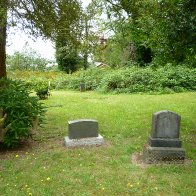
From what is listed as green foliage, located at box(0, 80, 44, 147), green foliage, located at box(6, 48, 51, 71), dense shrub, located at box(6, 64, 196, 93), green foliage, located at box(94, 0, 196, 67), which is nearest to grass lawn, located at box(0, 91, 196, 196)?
green foliage, located at box(0, 80, 44, 147)

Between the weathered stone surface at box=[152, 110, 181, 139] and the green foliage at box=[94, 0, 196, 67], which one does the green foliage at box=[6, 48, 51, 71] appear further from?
the weathered stone surface at box=[152, 110, 181, 139]

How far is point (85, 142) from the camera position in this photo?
7.63 m

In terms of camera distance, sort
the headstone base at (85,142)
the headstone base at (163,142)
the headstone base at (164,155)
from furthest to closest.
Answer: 1. the headstone base at (85,142)
2. the headstone base at (163,142)
3. the headstone base at (164,155)

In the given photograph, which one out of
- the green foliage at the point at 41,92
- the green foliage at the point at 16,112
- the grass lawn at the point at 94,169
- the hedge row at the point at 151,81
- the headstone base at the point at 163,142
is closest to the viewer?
the grass lawn at the point at 94,169

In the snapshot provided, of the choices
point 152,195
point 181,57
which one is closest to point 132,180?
Result: point 152,195

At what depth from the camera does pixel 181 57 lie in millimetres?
8922

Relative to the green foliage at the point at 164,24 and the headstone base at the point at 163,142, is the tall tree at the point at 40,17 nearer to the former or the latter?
the green foliage at the point at 164,24

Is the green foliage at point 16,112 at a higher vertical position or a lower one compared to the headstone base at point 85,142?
higher

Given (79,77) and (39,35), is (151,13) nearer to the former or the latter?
(39,35)

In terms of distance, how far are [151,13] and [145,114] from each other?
13.7 ft

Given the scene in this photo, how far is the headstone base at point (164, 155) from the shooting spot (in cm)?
625

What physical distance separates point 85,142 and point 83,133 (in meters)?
0.25

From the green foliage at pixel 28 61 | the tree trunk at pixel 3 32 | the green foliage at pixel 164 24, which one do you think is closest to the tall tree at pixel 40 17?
the tree trunk at pixel 3 32

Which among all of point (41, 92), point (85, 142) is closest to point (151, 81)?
point (41, 92)
